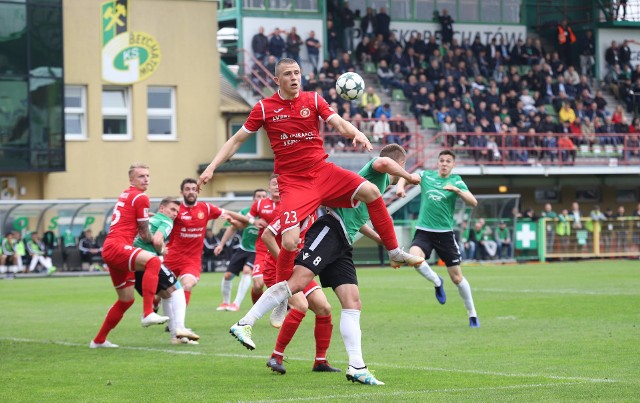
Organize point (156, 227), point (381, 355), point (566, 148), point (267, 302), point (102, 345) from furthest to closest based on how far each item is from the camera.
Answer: point (566, 148) < point (156, 227) < point (102, 345) < point (381, 355) < point (267, 302)

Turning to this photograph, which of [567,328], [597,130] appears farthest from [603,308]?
[597,130]

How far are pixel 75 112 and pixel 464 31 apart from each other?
16.9 metres

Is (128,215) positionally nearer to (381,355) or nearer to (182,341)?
(182,341)

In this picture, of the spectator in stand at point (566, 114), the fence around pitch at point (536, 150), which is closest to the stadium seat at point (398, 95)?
the fence around pitch at point (536, 150)

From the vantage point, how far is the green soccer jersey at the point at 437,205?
16984mm

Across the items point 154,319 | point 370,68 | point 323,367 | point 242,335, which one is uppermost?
point 370,68

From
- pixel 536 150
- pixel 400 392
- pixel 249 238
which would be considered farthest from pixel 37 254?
pixel 400 392

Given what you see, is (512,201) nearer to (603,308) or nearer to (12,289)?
(12,289)

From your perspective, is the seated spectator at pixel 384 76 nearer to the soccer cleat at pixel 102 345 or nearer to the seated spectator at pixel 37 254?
the seated spectator at pixel 37 254

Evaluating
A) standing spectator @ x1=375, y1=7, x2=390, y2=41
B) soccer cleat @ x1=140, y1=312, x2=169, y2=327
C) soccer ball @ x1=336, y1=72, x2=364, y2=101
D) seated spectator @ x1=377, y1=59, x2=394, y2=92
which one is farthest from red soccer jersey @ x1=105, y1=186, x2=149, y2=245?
standing spectator @ x1=375, y1=7, x2=390, y2=41

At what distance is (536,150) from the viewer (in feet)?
145

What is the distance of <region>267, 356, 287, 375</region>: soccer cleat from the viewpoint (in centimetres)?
1106

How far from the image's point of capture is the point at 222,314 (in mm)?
19672

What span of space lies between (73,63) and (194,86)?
14.6ft
